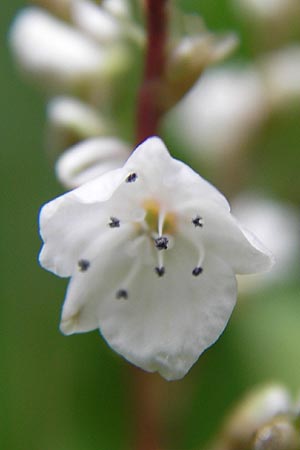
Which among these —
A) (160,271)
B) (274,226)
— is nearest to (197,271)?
(160,271)

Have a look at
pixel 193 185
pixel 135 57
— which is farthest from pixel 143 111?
pixel 135 57

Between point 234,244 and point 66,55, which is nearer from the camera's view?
point 234,244

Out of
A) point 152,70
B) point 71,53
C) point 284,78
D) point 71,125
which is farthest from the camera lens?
point 284,78

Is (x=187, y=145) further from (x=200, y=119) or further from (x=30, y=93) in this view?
(x=30, y=93)

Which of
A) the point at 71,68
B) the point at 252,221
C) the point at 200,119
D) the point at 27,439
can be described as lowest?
the point at 27,439

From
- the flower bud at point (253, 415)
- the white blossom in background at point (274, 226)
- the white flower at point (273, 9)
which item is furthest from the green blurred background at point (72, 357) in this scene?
the flower bud at point (253, 415)

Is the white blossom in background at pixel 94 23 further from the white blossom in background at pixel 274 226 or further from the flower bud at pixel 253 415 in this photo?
the flower bud at pixel 253 415

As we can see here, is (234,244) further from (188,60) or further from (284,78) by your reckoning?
(284,78)
